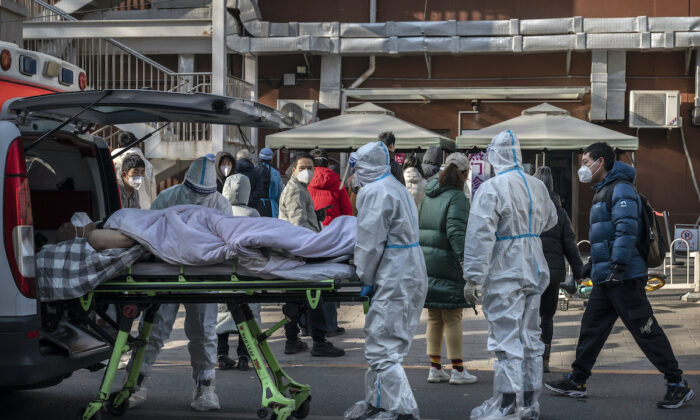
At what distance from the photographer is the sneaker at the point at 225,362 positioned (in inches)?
314

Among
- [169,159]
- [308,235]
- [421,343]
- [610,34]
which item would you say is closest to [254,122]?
[308,235]

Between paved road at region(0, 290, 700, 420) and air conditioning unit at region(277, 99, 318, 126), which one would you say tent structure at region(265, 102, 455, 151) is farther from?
paved road at region(0, 290, 700, 420)

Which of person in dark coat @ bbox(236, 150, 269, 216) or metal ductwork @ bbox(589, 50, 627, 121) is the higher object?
metal ductwork @ bbox(589, 50, 627, 121)

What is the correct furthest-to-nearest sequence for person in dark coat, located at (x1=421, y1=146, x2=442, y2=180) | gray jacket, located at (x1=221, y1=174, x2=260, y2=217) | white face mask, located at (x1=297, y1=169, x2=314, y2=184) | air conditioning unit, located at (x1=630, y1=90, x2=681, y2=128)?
air conditioning unit, located at (x1=630, y1=90, x2=681, y2=128), person in dark coat, located at (x1=421, y1=146, x2=442, y2=180), white face mask, located at (x1=297, y1=169, x2=314, y2=184), gray jacket, located at (x1=221, y1=174, x2=260, y2=217)

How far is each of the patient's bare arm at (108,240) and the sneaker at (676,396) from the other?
390 cm

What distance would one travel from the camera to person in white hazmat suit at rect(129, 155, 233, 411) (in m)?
6.41

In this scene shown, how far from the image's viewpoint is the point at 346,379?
24.7 ft

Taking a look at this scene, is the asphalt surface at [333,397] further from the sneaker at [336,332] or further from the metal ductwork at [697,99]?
the metal ductwork at [697,99]

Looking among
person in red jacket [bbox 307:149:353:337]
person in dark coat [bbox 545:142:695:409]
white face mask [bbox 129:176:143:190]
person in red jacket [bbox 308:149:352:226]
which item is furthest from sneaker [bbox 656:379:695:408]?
white face mask [bbox 129:176:143:190]

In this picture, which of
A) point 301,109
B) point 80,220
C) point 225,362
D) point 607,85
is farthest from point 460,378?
point 607,85

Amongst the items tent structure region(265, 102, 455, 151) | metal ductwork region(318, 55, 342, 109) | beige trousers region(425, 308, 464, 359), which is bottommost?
beige trousers region(425, 308, 464, 359)

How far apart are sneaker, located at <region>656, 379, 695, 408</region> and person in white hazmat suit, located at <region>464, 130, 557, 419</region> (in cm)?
103

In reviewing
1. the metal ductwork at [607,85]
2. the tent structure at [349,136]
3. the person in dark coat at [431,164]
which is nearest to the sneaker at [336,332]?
the person in dark coat at [431,164]

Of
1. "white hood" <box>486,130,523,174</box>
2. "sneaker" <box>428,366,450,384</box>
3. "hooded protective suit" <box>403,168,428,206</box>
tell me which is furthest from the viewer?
"hooded protective suit" <box>403,168,428,206</box>
